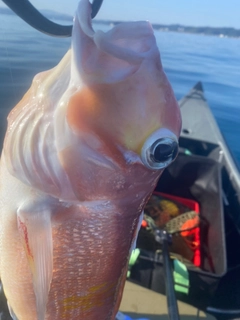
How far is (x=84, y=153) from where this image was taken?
103 centimetres

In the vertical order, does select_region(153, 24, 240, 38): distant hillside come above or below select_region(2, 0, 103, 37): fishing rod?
above

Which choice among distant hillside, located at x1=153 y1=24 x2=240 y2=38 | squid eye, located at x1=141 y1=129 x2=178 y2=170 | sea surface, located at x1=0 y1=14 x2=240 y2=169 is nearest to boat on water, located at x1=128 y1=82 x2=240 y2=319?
sea surface, located at x1=0 y1=14 x2=240 y2=169

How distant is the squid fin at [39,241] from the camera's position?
41.5 inches

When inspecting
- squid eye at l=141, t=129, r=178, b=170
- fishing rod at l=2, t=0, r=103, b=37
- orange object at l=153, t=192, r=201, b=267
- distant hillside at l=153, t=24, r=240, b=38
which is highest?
distant hillside at l=153, t=24, r=240, b=38

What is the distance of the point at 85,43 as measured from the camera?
902mm

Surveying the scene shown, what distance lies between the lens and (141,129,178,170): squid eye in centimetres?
99

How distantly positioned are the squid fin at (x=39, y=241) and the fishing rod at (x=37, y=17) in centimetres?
49

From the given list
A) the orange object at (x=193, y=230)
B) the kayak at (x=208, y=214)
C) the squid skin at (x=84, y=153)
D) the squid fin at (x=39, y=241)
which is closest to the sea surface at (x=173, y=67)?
the squid skin at (x=84, y=153)

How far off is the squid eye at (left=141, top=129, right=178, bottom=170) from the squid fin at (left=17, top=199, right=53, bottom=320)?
317 millimetres

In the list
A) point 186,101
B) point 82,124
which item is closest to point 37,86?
point 82,124

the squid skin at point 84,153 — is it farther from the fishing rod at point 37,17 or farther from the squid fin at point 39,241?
the fishing rod at point 37,17

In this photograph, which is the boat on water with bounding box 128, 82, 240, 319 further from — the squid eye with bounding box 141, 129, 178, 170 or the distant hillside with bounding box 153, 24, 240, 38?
the distant hillside with bounding box 153, 24, 240, 38

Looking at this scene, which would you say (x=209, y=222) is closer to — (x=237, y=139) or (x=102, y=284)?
(x=102, y=284)

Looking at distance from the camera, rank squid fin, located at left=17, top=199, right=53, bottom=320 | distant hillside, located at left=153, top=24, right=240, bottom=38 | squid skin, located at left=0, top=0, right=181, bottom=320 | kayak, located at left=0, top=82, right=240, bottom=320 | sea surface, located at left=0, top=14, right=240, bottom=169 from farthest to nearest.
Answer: distant hillside, located at left=153, top=24, right=240, bottom=38 < kayak, located at left=0, top=82, right=240, bottom=320 < sea surface, located at left=0, top=14, right=240, bottom=169 < squid fin, located at left=17, top=199, right=53, bottom=320 < squid skin, located at left=0, top=0, right=181, bottom=320
